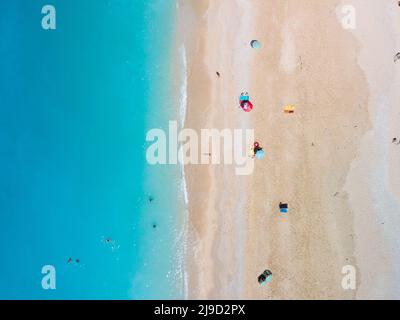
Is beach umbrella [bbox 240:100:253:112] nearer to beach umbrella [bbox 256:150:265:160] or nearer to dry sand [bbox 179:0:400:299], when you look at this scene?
dry sand [bbox 179:0:400:299]

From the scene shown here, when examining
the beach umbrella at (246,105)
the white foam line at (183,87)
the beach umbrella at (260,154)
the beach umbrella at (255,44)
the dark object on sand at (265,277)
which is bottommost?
the dark object on sand at (265,277)

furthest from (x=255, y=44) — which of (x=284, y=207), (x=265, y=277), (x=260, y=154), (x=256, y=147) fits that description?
(x=265, y=277)

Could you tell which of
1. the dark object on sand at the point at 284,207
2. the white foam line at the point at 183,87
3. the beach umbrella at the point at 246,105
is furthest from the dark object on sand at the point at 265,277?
the white foam line at the point at 183,87

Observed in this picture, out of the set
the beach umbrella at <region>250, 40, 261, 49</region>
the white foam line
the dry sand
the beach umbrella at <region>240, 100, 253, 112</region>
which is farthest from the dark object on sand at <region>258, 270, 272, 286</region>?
the beach umbrella at <region>250, 40, 261, 49</region>

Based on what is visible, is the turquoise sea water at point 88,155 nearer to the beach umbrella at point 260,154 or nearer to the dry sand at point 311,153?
the dry sand at point 311,153

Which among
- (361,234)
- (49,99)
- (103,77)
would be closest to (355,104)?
(361,234)

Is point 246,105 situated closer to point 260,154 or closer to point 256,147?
point 256,147
